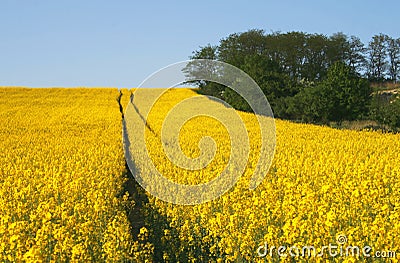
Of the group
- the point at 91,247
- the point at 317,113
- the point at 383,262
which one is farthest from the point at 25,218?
the point at 317,113

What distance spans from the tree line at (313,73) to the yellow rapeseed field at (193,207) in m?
16.3

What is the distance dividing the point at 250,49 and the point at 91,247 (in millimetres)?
69821

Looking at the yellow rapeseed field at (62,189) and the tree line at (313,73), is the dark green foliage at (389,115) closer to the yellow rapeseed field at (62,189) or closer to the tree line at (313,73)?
the tree line at (313,73)

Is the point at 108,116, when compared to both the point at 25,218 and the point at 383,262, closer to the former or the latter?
the point at 25,218

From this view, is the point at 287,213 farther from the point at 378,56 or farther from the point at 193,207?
the point at 378,56

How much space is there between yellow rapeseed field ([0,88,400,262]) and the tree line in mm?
16350

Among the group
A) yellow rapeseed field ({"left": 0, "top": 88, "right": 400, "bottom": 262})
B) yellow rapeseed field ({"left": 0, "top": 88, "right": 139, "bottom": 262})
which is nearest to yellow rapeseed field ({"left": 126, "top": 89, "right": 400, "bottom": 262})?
yellow rapeseed field ({"left": 0, "top": 88, "right": 400, "bottom": 262})

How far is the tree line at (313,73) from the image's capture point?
37.4 meters

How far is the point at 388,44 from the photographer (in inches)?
2940

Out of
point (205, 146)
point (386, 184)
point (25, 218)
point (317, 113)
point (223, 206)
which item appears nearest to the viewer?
point (25, 218)

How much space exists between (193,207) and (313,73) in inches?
2478

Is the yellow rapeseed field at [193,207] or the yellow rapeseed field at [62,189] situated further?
the yellow rapeseed field at [193,207]

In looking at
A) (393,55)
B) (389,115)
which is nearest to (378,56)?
(393,55)

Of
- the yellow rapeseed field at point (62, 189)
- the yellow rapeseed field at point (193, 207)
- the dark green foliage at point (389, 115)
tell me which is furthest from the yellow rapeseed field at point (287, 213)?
the dark green foliage at point (389, 115)
